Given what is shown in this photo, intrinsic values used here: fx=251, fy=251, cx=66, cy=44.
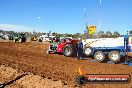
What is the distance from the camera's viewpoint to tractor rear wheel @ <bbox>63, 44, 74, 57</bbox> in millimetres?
19344

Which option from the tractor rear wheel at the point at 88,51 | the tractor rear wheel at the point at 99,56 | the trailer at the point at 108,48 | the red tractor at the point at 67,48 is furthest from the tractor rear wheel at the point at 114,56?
the red tractor at the point at 67,48

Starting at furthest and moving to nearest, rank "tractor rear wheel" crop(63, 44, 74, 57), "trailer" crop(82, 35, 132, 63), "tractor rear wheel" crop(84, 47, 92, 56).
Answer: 1. "tractor rear wheel" crop(63, 44, 74, 57)
2. "tractor rear wheel" crop(84, 47, 92, 56)
3. "trailer" crop(82, 35, 132, 63)

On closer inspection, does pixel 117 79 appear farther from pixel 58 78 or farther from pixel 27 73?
pixel 27 73

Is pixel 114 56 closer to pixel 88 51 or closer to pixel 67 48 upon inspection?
pixel 88 51

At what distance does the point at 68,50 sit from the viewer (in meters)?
19.6

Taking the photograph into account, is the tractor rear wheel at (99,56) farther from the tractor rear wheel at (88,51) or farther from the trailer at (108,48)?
the tractor rear wheel at (88,51)

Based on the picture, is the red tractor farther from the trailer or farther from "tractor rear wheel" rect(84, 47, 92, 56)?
"tractor rear wheel" rect(84, 47, 92, 56)

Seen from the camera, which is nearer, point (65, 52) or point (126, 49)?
point (126, 49)

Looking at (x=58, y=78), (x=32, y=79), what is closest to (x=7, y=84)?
(x=32, y=79)

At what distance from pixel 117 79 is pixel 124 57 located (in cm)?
761

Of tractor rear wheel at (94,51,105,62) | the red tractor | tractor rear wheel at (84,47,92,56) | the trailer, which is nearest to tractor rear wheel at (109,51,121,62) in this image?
the trailer

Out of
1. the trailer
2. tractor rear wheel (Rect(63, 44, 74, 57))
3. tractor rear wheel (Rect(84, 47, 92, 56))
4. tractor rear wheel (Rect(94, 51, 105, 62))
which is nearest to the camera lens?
the trailer

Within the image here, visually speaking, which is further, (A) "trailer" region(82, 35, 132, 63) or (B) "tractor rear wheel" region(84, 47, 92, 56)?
(B) "tractor rear wheel" region(84, 47, 92, 56)

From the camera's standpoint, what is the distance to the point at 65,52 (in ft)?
65.0
